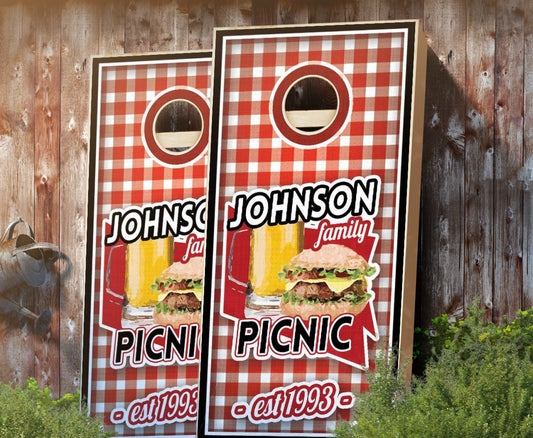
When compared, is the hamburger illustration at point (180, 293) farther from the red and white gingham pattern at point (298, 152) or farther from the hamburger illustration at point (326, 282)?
the hamburger illustration at point (326, 282)

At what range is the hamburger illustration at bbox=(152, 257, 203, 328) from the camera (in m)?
4.05

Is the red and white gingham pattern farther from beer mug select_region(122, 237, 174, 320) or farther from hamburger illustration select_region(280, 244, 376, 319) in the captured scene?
beer mug select_region(122, 237, 174, 320)

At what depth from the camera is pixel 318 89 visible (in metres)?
4.14

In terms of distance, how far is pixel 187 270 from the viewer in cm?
407

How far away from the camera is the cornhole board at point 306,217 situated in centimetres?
362

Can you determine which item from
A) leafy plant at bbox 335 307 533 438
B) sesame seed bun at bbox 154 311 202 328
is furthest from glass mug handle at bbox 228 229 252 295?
leafy plant at bbox 335 307 533 438

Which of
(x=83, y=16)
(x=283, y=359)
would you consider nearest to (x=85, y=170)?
(x=83, y=16)

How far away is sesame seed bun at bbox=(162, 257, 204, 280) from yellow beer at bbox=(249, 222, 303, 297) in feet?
1.42

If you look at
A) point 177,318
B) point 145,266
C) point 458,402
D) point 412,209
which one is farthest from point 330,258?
point 458,402

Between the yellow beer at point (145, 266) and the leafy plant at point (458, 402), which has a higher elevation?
the yellow beer at point (145, 266)

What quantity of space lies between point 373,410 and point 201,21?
8.38 feet

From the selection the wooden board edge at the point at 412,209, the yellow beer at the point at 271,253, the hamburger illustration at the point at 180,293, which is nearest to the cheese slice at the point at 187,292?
the hamburger illustration at the point at 180,293

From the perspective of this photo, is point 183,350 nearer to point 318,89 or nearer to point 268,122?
point 268,122

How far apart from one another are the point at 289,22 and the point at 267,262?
56.5 inches
